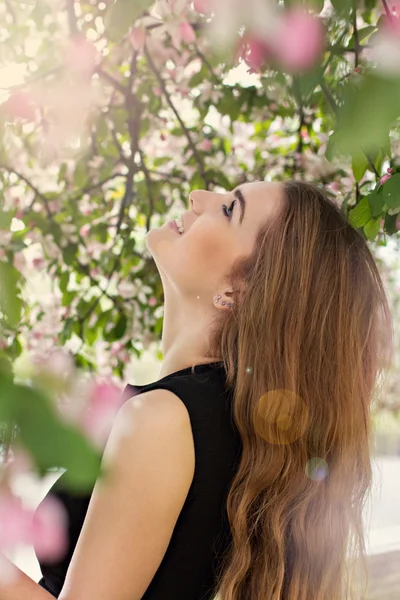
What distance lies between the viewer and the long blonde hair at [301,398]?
4.41ft

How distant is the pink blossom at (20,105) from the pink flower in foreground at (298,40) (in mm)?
1027

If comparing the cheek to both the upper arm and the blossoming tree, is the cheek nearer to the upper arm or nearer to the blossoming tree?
the blossoming tree

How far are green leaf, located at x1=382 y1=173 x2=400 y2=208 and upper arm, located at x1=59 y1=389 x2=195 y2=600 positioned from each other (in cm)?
50

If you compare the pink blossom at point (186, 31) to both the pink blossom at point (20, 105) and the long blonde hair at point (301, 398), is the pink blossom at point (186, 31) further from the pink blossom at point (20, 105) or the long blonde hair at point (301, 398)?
the long blonde hair at point (301, 398)

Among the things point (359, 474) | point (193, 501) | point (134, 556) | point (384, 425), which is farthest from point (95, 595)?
point (384, 425)

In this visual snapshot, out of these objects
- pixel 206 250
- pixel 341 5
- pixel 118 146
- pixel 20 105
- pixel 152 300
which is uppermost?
pixel 118 146

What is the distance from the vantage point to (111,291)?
3338 millimetres

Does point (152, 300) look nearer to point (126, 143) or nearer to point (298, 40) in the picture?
point (126, 143)

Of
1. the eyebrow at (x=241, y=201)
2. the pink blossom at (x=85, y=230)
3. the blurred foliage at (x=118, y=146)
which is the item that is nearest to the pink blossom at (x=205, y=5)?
the eyebrow at (x=241, y=201)

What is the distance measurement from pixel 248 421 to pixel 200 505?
17 centimetres

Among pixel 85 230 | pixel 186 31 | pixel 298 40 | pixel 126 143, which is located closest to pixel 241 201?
pixel 298 40

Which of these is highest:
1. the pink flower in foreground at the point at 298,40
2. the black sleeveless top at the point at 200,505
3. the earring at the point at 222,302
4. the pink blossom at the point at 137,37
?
the pink blossom at the point at 137,37

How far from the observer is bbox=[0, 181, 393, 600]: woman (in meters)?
1.17

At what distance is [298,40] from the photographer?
89 centimetres
